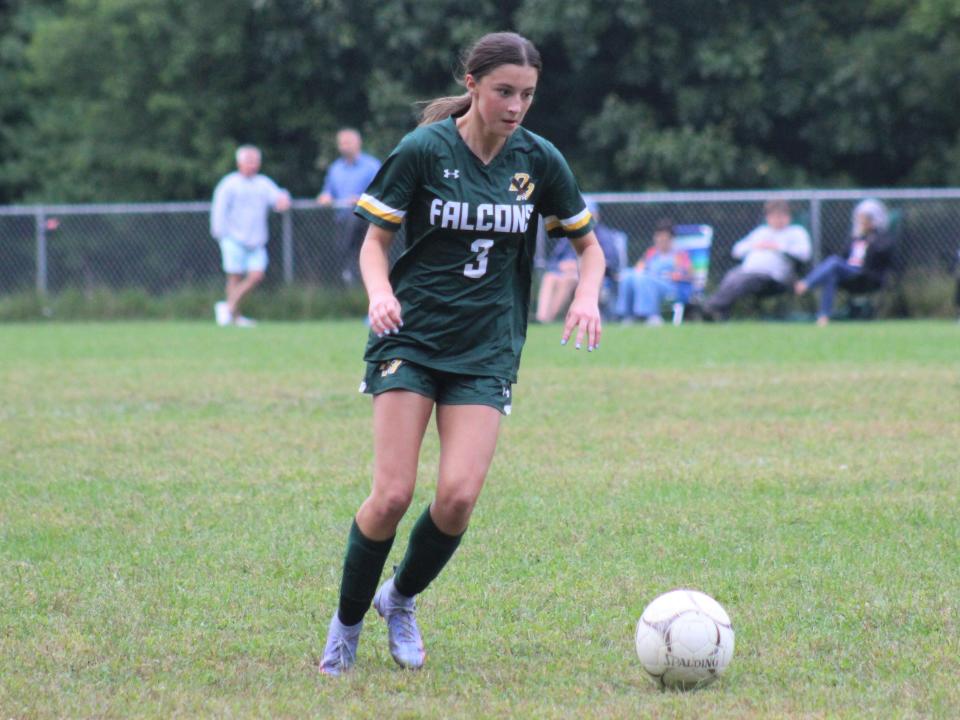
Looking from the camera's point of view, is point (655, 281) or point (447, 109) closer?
point (447, 109)

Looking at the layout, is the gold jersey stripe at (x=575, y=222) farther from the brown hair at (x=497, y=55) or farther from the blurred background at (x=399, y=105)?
the blurred background at (x=399, y=105)

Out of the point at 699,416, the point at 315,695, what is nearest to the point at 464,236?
the point at 315,695

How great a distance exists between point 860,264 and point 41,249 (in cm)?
1114

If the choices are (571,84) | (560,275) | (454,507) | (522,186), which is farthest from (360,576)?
(571,84)

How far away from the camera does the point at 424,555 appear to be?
427 cm

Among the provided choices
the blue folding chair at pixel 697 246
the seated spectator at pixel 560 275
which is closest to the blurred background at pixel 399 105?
the blue folding chair at pixel 697 246

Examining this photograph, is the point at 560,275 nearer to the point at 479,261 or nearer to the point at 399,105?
the point at 399,105

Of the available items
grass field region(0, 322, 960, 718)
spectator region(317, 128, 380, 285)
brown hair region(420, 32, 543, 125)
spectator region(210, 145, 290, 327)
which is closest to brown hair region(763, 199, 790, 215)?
spectator region(317, 128, 380, 285)

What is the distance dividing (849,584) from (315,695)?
2016 millimetres

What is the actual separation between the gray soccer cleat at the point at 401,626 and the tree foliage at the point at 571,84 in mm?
19171

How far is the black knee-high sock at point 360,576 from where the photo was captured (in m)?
4.20

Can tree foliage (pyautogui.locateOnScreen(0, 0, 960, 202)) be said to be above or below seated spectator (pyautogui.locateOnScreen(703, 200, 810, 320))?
above

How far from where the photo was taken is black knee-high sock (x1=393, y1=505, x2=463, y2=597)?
425cm

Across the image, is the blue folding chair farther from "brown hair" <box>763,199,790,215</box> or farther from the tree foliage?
the tree foliage
